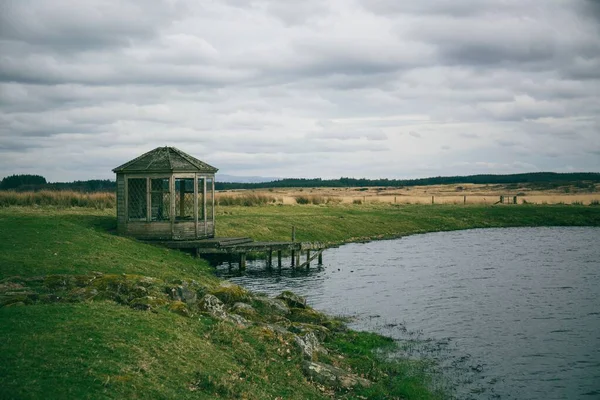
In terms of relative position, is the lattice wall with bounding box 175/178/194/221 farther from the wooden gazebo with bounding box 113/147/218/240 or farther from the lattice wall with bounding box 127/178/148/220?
the lattice wall with bounding box 127/178/148/220

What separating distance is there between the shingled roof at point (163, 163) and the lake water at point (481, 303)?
7444mm

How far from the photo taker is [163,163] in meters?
38.1

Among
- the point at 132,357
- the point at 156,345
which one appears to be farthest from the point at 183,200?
the point at 132,357

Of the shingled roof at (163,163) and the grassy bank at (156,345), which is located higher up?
the shingled roof at (163,163)

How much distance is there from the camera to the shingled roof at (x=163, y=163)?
124 ft

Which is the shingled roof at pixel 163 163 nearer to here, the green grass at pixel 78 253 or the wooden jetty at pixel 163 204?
the wooden jetty at pixel 163 204

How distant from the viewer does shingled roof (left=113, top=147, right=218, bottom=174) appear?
124 feet

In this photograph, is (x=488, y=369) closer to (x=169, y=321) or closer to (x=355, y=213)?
(x=169, y=321)

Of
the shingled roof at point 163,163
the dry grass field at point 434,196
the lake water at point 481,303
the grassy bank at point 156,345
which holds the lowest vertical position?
the lake water at point 481,303

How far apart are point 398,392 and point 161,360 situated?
23.0 feet

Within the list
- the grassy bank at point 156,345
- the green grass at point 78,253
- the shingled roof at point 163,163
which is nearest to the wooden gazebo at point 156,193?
the shingled roof at point 163,163

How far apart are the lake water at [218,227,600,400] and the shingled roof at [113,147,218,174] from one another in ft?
24.4

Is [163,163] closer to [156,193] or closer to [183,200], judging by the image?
[156,193]

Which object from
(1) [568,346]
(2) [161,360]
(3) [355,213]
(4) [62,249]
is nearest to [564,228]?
(3) [355,213]
